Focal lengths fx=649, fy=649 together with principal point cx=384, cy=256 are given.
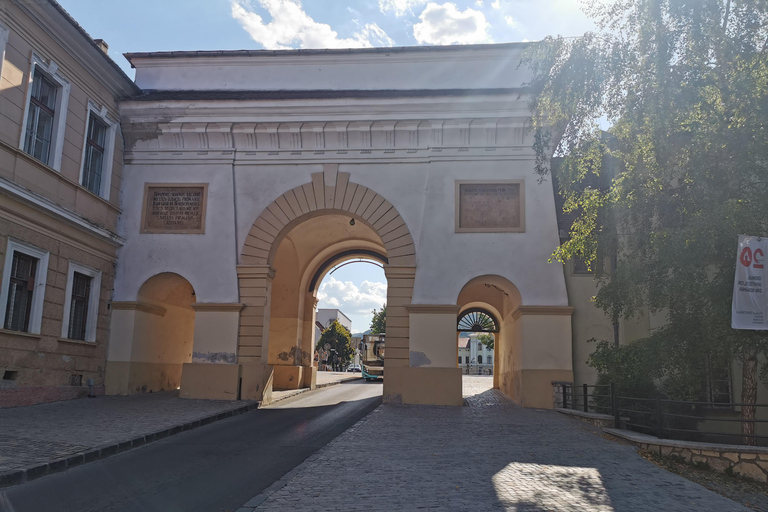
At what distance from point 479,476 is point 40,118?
13.1 meters

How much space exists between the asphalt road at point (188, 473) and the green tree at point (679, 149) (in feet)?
21.3

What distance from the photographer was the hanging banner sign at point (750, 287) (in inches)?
377

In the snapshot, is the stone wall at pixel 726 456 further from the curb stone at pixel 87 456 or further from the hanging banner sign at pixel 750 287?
the curb stone at pixel 87 456

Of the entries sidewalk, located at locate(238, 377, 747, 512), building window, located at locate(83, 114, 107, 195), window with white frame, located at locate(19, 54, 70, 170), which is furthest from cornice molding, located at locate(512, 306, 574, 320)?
window with white frame, located at locate(19, 54, 70, 170)

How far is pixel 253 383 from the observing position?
699 inches

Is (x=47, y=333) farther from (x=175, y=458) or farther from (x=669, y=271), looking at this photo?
(x=669, y=271)

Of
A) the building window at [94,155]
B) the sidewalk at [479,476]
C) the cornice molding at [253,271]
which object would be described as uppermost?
the building window at [94,155]

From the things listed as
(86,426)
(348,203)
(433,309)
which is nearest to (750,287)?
(433,309)

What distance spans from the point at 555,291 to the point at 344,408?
6.53 meters

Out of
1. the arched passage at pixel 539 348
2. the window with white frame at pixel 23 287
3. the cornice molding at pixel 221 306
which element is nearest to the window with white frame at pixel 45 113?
the window with white frame at pixel 23 287

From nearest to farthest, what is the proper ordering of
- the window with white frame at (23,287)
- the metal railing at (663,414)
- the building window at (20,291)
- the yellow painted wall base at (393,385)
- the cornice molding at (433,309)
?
the metal railing at (663,414) → the window with white frame at (23,287) → the building window at (20,291) → the yellow painted wall base at (393,385) → the cornice molding at (433,309)

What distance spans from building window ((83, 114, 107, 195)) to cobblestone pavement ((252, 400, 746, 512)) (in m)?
10.6

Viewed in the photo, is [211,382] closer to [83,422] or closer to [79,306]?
[79,306]

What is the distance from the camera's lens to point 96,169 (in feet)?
58.9
